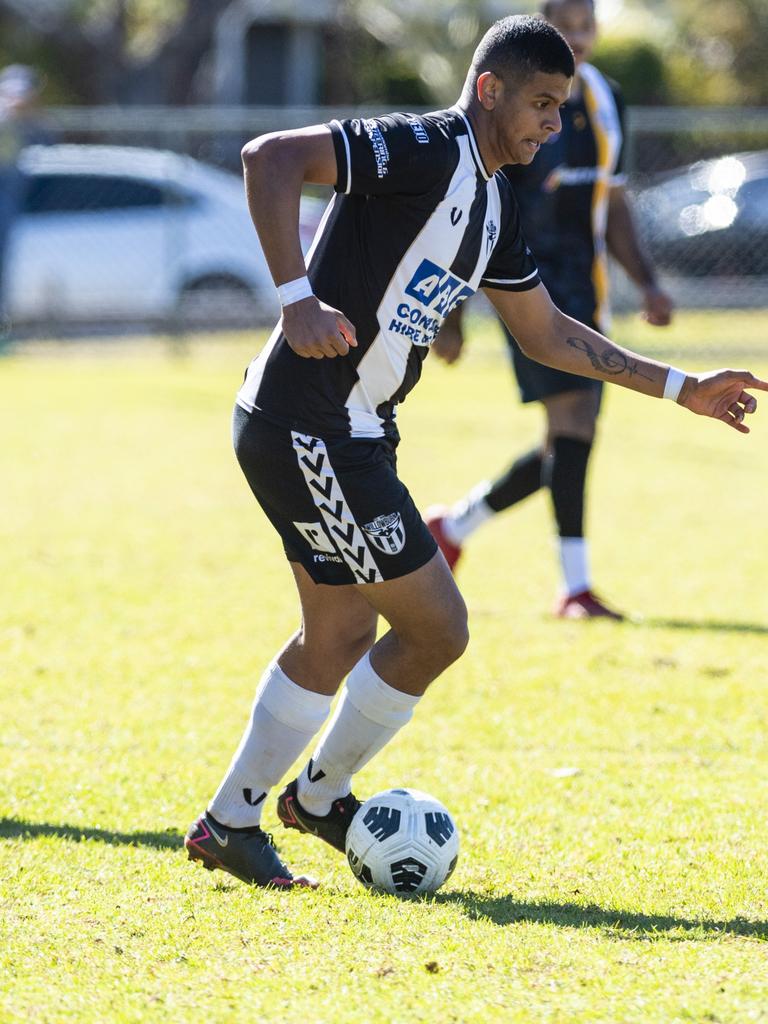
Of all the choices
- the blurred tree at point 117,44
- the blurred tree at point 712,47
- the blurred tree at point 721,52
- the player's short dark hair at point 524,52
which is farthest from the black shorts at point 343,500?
the blurred tree at point 721,52

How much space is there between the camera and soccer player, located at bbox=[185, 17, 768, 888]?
354cm

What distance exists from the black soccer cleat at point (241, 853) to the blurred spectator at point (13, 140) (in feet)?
42.9

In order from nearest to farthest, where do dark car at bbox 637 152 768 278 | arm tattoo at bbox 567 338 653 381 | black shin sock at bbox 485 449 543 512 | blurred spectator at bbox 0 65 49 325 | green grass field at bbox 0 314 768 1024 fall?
green grass field at bbox 0 314 768 1024 → arm tattoo at bbox 567 338 653 381 → black shin sock at bbox 485 449 543 512 → blurred spectator at bbox 0 65 49 325 → dark car at bbox 637 152 768 278

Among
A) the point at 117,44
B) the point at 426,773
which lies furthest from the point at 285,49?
the point at 426,773

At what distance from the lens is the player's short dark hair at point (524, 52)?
3.70 m

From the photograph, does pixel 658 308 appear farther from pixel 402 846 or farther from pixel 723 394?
pixel 402 846

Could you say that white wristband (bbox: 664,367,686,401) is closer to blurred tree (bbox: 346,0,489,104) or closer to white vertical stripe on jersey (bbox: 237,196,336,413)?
white vertical stripe on jersey (bbox: 237,196,336,413)

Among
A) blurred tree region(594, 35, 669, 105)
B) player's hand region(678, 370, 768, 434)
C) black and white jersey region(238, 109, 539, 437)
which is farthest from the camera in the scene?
blurred tree region(594, 35, 669, 105)

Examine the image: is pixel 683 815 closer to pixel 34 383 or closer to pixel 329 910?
pixel 329 910

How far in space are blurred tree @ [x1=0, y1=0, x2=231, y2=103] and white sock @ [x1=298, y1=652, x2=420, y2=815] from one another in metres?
23.5

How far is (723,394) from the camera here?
404cm

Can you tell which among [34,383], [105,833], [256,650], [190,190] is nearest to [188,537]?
[256,650]

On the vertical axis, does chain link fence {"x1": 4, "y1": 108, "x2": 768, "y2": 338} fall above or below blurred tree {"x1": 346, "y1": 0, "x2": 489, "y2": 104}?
below

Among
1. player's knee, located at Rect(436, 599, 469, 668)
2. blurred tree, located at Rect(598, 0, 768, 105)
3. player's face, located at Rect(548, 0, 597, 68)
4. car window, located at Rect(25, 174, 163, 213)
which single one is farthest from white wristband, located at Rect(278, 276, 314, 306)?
blurred tree, located at Rect(598, 0, 768, 105)
